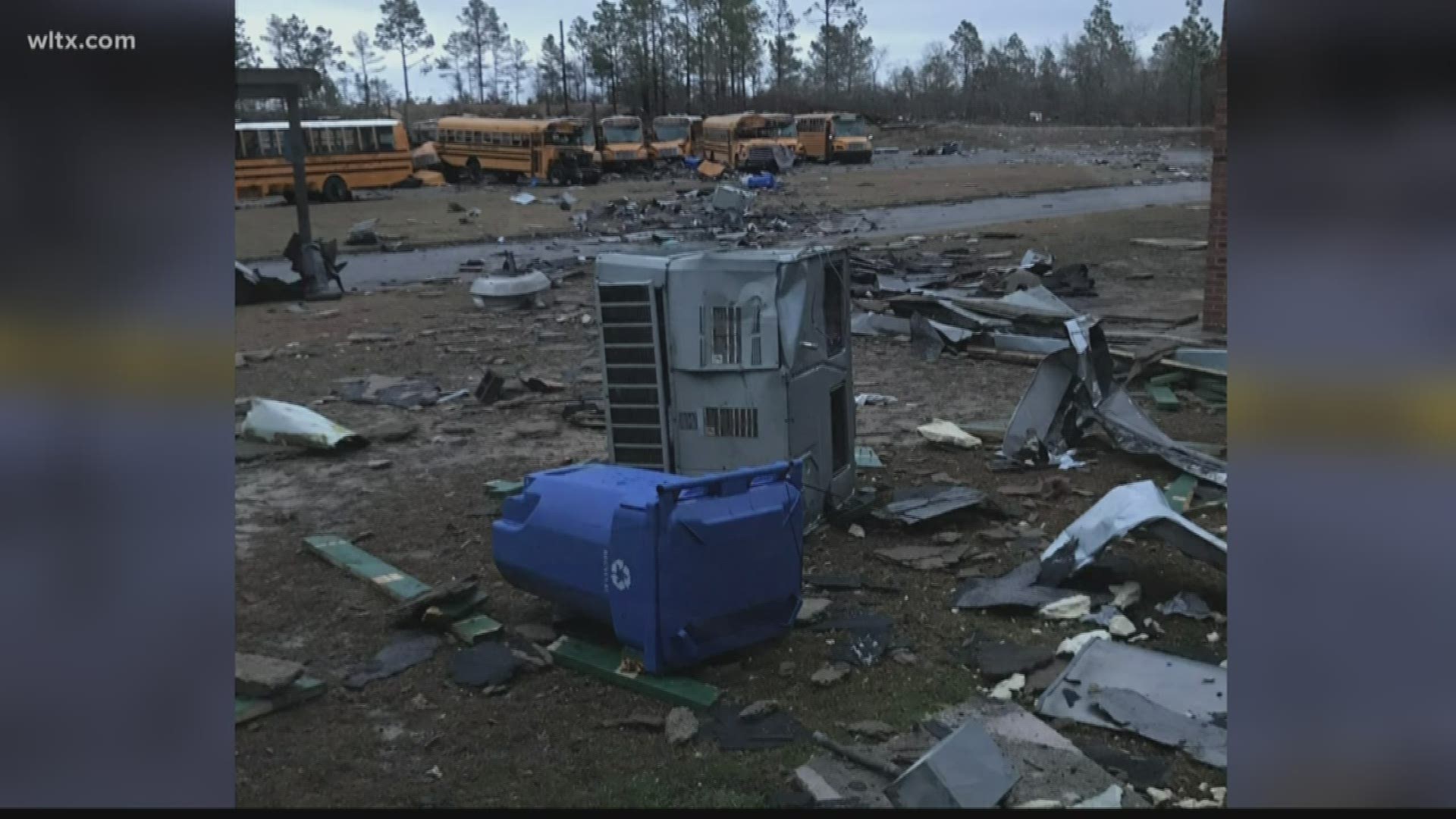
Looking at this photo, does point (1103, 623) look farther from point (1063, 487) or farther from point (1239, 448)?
point (1239, 448)

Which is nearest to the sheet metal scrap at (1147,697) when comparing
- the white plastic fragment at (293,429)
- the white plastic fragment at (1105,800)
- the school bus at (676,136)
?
the white plastic fragment at (1105,800)

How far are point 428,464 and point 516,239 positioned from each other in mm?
15087

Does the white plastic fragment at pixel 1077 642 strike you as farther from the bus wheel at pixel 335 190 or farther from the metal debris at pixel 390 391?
the bus wheel at pixel 335 190

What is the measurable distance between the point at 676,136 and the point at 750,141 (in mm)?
4427

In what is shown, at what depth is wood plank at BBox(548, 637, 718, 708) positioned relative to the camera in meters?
4.35

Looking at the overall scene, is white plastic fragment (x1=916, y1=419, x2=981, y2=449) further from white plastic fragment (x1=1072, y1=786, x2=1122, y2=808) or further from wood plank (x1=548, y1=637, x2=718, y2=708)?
white plastic fragment (x1=1072, y1=786, x2=1122, y2=808)

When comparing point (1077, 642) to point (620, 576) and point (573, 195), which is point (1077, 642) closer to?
point (620, 576)

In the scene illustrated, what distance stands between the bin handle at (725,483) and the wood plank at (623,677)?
2.52ft

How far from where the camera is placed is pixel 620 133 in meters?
40.6

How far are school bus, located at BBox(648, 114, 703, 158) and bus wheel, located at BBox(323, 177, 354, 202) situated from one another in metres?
13.3

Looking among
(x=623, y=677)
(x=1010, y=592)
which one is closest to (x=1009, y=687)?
(x=1010, y=592)

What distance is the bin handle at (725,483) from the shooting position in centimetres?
424

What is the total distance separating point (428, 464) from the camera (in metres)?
7.99

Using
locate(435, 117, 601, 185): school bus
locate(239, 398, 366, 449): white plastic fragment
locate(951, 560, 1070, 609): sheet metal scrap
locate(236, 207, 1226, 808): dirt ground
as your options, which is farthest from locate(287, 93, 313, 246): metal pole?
locate(435, 117, 601, 185): school bus
